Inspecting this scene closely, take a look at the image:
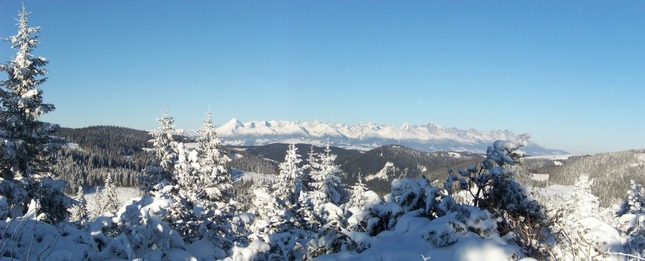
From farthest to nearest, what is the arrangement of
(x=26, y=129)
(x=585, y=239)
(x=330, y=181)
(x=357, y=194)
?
(x=330, y=181) → (x=357, y=194) → (x=26, y=129) → (x=585, y=239)

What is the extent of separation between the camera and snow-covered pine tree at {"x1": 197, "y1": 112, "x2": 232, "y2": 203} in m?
21.3

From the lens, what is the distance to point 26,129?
1573 centimetres

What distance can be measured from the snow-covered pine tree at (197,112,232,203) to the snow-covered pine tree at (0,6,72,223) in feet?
21.8

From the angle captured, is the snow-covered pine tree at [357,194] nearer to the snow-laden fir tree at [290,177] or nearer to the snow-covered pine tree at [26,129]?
the snow-laden fir tree at [290,177]

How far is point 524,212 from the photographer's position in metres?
6.28

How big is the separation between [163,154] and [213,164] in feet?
10.2

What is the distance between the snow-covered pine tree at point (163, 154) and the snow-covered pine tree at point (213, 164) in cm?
181

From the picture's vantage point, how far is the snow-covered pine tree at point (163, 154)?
2312 cm

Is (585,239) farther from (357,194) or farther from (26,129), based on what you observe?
(357,194)

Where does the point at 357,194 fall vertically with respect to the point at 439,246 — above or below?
below

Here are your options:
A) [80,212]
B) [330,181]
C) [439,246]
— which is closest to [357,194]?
[330,181]

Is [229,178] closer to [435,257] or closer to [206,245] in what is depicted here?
[206,245]

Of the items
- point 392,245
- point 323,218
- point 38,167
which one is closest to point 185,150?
point 38,167

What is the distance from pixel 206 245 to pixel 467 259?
4238 mm
